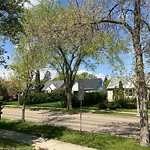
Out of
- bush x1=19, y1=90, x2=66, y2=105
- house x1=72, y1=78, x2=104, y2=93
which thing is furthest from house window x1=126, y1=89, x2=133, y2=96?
house x1=72, y1=78, x2=104, y2=93

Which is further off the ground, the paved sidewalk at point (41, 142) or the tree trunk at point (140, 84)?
the tree trunk at point (140, 84)

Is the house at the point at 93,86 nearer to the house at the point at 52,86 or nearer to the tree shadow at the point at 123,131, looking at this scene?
the house at the point at 52,86

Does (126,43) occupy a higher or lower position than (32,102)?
higher

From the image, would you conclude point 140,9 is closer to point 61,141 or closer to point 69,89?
point 61,141

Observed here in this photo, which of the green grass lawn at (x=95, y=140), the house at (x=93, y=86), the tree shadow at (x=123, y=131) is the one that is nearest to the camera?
the green grass lawn at (x=95, y=140)

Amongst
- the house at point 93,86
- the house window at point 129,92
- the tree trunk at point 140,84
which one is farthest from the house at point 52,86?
the tree trunk at point 140,84

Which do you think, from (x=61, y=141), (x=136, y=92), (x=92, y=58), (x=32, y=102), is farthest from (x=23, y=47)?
(x=32, y=102)

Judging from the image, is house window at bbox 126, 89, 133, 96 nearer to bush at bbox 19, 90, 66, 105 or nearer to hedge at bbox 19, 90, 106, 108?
hedge at bbox 19, 90, 106, 108

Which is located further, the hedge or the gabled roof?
the gabled roof

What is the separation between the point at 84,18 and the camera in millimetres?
11516

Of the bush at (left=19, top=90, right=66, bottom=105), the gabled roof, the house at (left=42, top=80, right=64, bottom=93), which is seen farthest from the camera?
the house at (left=42, top=80, right=64, bottom=93)

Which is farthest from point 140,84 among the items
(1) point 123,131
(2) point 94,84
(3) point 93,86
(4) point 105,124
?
(2) point 94,84

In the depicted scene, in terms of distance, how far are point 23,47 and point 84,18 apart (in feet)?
27.9

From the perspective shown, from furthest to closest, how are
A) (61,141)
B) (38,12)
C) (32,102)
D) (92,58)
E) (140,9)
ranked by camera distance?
(32,102), (92,58), (38,12), (61,141), (140,9)
